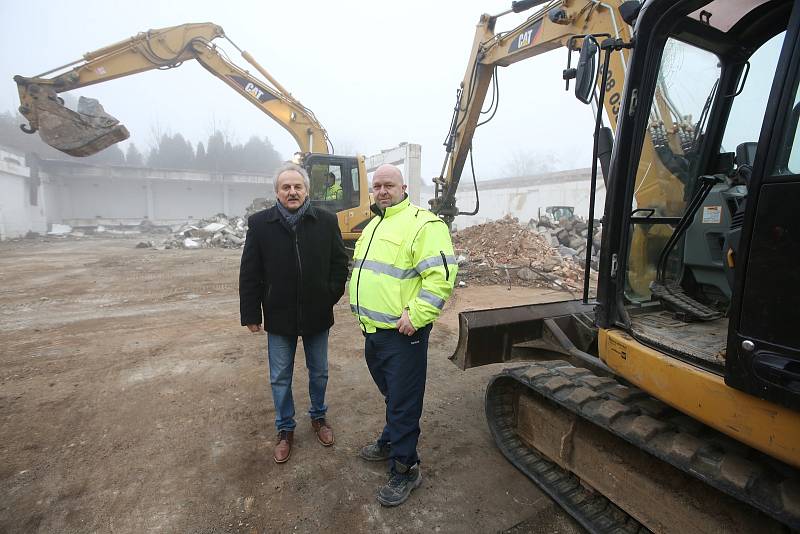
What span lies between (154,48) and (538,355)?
35.6 ft

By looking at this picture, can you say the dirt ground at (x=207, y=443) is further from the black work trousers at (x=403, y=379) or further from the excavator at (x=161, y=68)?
the excavator at (x=161, y=68)

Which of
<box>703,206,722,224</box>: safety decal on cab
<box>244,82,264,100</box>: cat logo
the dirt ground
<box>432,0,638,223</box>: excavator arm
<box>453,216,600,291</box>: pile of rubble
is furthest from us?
<box>244,82,264,100</box>: cat logo

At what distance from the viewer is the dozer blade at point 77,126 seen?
26.9ft

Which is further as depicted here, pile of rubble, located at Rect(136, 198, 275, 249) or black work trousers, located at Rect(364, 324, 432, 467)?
pile of rubble, located at Rect(136, 198, 275, 249)

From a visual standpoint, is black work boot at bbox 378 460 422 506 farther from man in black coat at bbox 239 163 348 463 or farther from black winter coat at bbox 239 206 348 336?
black winter coat at bbox 239 206 348 336

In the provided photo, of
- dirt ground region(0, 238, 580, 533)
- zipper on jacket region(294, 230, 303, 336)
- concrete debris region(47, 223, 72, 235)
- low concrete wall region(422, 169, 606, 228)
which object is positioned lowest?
dirt ground region(0, 238, 580, 533)

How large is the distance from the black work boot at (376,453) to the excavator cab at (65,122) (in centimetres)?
886

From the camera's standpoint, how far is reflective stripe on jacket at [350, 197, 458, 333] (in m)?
2.20

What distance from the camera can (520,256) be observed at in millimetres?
10391

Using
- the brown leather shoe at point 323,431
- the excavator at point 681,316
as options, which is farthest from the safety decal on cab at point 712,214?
the brown leather shoe at point 323,431

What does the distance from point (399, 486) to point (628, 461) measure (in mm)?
1230

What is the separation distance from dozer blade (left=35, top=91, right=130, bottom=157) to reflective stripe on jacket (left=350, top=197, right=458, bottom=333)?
28.7 feet

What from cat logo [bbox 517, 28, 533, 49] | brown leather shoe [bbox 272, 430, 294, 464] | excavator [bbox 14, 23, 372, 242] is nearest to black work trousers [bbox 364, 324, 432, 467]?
brown leather shoe [bbox 272, 430, 294, 464]

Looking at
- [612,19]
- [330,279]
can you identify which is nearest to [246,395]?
[330,279]
